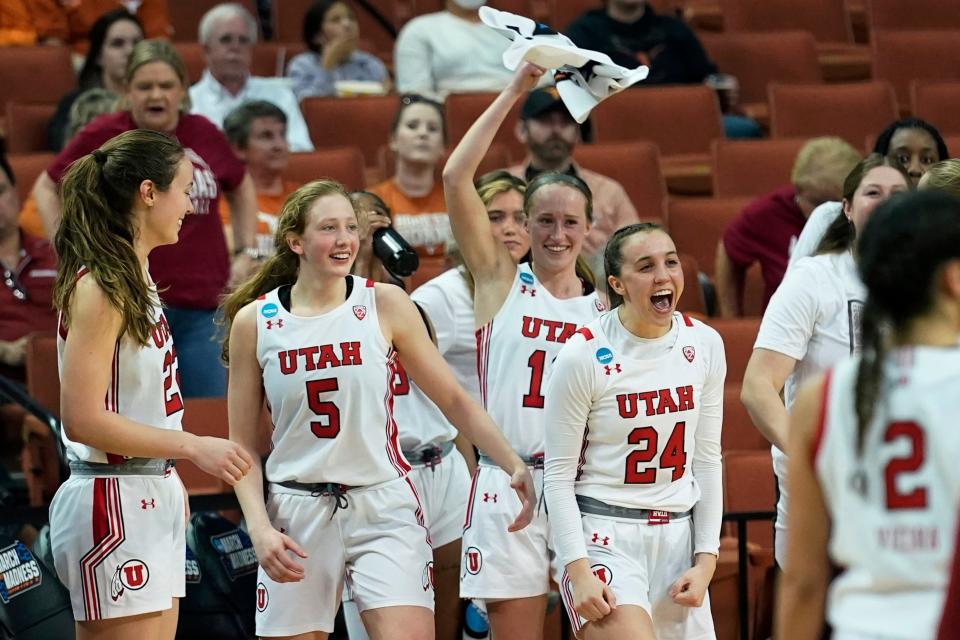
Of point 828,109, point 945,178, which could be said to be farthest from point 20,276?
point 828,109

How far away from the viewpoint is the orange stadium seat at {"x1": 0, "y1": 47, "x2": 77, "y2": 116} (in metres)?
7.65

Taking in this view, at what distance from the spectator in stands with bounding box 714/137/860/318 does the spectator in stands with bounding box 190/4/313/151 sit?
2275 mm

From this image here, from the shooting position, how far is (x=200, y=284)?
5.49 m

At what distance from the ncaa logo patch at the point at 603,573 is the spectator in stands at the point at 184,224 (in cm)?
224

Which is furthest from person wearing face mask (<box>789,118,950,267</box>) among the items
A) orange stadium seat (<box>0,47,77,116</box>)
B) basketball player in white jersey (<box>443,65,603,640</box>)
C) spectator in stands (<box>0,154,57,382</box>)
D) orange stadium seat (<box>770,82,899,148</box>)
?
orange stadium seat (<box>0,47,77,116</box>)

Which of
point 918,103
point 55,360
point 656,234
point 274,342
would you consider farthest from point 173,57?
point 918,103

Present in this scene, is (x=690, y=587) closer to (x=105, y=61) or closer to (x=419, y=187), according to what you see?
(x=419, y=187)

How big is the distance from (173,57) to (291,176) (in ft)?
4.24

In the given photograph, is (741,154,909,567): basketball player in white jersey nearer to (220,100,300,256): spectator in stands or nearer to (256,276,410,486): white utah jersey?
(256,276,410,486): white utah jersey

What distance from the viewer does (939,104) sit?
25.8 feet

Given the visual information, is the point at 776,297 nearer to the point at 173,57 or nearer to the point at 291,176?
the point at 173,57

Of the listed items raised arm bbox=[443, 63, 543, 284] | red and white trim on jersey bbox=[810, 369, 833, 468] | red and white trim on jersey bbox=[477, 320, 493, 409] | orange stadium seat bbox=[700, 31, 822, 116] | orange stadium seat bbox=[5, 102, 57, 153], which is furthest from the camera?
orange stadium seat bbox=[700, 31, 822, 116]

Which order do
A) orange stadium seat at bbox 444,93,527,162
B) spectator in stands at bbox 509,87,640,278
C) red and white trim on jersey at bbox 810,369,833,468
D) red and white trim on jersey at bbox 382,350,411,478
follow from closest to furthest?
red and white trim on jersey at bbox 810,369,833,468
red and white trim on jersey at bbox 382,350,411,478
spectator in stands at bbox 509,87,640,278
orange stadium seat at bbox 444,93,527,162

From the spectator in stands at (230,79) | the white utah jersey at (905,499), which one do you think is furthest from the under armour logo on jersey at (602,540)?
the spectator in stands at (230,79)
